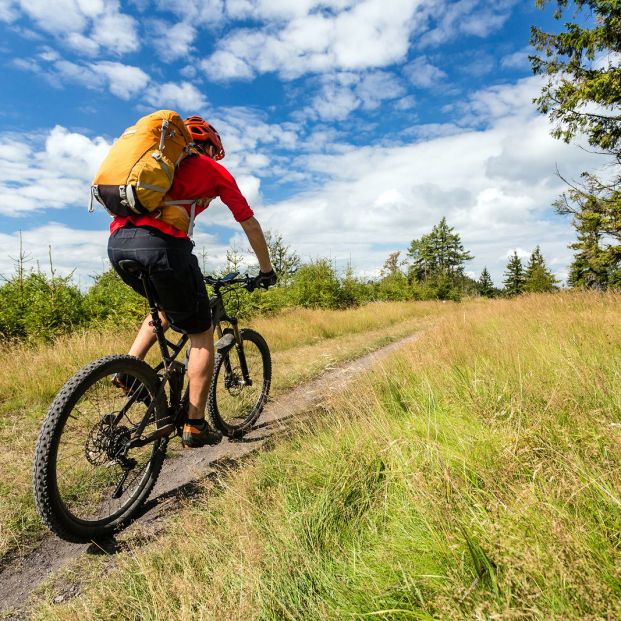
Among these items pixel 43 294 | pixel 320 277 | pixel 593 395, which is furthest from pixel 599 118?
pixel 43 294

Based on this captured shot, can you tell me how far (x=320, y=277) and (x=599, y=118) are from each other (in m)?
12.8

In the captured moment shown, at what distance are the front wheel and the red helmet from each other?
73.6 inches

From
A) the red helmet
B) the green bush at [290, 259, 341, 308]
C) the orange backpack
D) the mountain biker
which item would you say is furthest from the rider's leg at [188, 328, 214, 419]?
the green bush at [290, 259, 341, 308]

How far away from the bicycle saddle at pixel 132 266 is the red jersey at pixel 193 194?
24cm

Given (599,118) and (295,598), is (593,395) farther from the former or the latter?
(599,118)

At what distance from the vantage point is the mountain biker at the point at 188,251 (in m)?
2.25

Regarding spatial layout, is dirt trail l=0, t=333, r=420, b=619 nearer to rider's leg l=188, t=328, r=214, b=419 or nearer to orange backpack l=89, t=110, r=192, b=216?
rider's leg l=188, t=328, r=214, b=419

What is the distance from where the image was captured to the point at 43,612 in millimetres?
1561

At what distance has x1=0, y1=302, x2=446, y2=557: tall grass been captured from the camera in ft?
7.74

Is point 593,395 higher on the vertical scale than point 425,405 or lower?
higher

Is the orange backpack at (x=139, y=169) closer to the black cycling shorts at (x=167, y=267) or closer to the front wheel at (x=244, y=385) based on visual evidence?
the black cycling shorts at (x=167, y=267)

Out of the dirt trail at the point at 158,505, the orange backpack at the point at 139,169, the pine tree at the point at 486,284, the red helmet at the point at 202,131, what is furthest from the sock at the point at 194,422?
the pine tree at the point at 486,284

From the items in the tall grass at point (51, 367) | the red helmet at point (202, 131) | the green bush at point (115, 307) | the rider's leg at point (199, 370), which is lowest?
the tall grass at point (51, 367)

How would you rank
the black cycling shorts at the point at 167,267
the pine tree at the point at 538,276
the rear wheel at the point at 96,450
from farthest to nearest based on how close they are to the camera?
the pine tree at the point at 538,276, the black cycling shorts at the point at 167,267, the rear wheel at the point at 96,450
